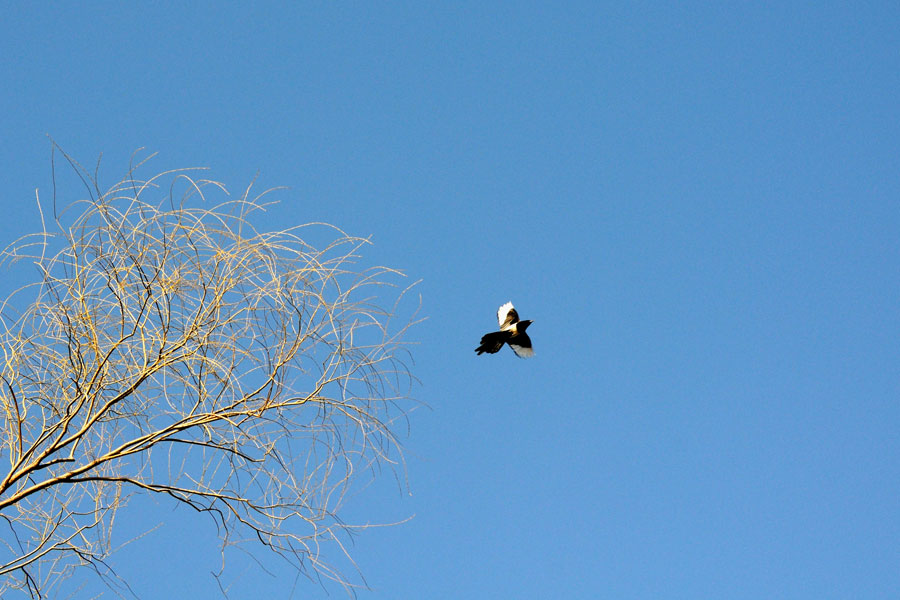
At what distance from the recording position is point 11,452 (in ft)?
11.7

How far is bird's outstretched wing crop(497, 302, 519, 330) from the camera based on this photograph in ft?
24.6

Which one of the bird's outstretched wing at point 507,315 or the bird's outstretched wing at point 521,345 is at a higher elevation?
the bird's outstretched wing at point 507,315

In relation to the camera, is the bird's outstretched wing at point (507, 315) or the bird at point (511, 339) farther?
the bird's outstretched wing at point (507, 315)

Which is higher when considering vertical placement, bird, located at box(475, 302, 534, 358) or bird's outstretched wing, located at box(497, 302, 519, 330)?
bird's outstretched wing, located at box(497, 302, 519, 330)

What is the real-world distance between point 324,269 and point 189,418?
33.6 inches

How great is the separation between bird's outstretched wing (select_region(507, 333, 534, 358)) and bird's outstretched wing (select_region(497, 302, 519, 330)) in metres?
0.15

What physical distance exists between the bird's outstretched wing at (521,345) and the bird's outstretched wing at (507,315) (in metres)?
0.15

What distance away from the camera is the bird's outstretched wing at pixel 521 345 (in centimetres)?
722

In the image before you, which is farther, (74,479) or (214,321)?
(214,321)

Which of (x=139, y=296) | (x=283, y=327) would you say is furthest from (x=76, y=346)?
(x=283, y=327)

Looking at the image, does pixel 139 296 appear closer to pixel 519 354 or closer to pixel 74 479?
pixel 74 479

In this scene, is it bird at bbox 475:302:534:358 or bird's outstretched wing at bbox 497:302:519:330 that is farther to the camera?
bird's outstretched wing at bbox 497:302:519:330

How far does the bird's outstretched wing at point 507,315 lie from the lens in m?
7.51

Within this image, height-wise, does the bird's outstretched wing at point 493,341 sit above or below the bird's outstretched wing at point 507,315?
below
